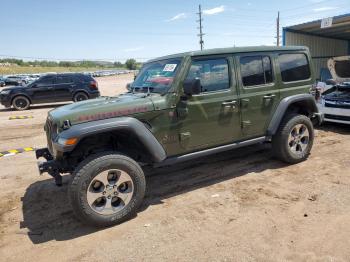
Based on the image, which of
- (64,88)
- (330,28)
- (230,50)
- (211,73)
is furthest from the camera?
(330,28)

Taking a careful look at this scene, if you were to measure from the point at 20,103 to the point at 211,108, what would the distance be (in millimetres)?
13696

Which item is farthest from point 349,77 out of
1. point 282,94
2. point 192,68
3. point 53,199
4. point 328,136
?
point 53,199

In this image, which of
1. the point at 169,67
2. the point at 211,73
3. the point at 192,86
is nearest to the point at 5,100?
the point at 169,67

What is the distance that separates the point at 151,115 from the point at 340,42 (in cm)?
2074

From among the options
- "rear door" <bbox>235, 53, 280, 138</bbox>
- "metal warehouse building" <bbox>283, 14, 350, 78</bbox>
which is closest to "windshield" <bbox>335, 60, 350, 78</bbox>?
"metal warehouse building" <bbox>283, 14, 350, 78</bbox>

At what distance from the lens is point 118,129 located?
372 cm

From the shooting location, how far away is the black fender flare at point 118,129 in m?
3.53

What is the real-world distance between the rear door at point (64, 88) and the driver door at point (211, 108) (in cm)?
1271

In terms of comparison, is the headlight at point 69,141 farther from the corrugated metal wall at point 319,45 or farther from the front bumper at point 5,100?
the corrugated metal wall at point 319,45

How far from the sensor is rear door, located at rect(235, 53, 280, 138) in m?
4.82

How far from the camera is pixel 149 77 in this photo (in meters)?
4.79

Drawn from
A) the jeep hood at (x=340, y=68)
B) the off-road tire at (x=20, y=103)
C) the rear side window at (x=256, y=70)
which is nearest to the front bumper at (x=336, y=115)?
the jeep hood at (x=340, y=68)

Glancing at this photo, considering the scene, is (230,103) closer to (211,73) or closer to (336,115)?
(211,73)

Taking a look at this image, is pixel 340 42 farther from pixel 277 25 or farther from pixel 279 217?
pixel 277 25
